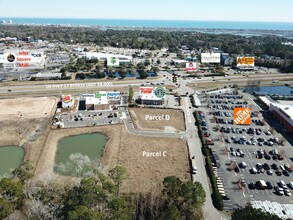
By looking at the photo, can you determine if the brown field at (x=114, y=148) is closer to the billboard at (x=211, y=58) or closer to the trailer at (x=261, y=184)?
the trailer at (x=261, y=184)

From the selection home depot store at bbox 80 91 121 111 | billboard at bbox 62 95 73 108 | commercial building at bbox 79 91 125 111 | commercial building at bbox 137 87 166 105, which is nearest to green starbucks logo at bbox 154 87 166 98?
commercial building at bbox 137 87 166 105

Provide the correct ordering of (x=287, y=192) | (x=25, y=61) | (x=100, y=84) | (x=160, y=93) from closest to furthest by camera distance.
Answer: (x=287, y=192) < (x=160, y=93) < (x=100, y=84) < (x=25, y=61)

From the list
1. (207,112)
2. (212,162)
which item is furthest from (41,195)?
(207,112)

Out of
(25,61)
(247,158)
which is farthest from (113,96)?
(25,61)

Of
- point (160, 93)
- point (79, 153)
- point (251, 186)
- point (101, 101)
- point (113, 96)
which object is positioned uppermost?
point (160, 93)

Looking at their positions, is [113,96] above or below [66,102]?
above

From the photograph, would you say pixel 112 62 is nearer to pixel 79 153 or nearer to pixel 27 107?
pixel 27 107
